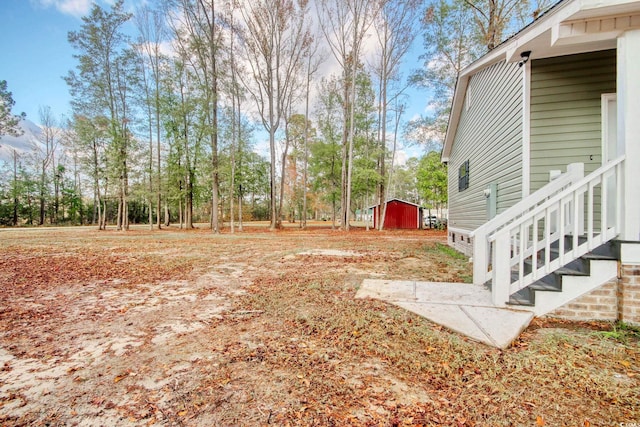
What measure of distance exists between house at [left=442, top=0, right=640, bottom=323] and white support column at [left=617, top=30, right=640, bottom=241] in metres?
0.01

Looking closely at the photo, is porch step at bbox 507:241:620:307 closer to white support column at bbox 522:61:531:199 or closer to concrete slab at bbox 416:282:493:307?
concrete slab at bbox 416:282:493:307

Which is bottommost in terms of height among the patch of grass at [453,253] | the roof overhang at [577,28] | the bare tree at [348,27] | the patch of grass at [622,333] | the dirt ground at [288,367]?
the patch of grass at [453,253]

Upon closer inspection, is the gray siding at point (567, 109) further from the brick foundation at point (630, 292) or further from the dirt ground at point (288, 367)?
the dirt ground at point (288, 367)

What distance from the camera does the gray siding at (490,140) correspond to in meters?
5.01

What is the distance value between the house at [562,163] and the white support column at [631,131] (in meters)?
0.01

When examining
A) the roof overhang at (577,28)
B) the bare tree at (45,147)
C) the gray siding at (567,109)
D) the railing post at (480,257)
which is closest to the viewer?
the roof overhang at (577,28)

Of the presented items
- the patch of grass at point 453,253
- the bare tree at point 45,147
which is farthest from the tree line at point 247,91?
the bare tree at point 45,147

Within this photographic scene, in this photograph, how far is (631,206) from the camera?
2900mm

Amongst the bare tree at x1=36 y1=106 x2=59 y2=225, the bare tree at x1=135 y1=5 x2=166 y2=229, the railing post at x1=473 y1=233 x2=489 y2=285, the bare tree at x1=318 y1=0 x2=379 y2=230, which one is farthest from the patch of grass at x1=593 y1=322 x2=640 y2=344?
the bare tree at x1=36 y1=106 x2=59 y2=225

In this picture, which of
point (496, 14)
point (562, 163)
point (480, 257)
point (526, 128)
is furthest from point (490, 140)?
point (496, 14)

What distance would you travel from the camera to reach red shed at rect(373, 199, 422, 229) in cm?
2620

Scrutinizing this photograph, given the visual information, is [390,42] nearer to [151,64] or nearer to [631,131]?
[151,64]

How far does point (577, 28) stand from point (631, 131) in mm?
1412

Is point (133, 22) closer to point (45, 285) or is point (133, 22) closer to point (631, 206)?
point (45, 285)
